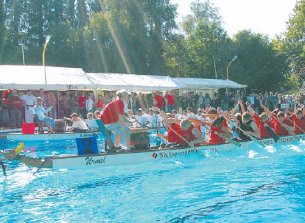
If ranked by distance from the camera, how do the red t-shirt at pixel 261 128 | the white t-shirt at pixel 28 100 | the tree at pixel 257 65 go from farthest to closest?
the tree at pixel 257 65
the white t-shirt at pixel 28 100
the red t-shirt at pixel 261 128

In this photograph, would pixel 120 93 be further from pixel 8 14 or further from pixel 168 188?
pixel 8 14

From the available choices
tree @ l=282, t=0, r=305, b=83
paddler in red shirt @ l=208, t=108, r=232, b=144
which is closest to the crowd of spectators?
paddler in red shirt @ l=208, t=108, r=232, b=144

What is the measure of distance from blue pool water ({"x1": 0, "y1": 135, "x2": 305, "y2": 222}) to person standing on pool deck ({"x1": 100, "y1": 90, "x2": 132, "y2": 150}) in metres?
1.25

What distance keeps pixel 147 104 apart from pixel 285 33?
30.1 meters

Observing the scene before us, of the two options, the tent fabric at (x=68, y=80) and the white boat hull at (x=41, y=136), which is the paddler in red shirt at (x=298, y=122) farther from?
the tent fabric at (x=68, y=80)

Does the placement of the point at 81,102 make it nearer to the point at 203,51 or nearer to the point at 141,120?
the point at 141,120

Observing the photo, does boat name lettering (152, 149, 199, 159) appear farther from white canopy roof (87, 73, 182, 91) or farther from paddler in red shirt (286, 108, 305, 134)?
white canopy roof (87, 73, 182, 91)

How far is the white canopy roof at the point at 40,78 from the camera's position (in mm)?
22503

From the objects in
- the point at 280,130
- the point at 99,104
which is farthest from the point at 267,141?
Result: the point at 99,104

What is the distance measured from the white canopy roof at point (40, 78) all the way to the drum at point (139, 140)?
36.8 feet

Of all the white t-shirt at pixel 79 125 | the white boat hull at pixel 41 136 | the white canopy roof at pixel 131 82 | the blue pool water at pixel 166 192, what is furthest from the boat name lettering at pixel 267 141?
the white canopy roof at pixel 131 82

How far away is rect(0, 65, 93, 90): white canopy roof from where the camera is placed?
2250 centimetres

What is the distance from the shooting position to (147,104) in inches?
1256

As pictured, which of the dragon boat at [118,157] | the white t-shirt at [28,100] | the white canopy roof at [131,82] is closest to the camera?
the dragon boat at [118,157]
